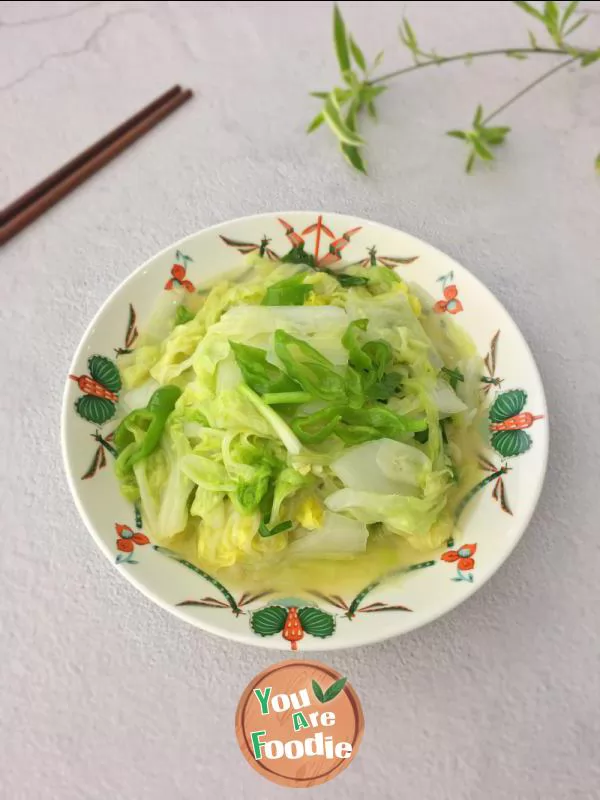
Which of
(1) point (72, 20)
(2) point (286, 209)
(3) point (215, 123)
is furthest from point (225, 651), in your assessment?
(1) point (72, 20)

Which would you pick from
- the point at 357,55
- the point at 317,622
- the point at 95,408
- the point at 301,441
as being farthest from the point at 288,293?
the point at 357,55

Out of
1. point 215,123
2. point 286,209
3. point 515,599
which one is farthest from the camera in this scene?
point 215,123

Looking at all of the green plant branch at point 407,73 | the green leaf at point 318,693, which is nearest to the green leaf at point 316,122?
the green plant branch at point 407,73

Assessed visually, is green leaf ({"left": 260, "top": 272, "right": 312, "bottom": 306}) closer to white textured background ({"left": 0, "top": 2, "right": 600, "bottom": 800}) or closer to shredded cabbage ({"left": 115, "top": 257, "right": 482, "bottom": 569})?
shredded cabbage ({"left": 115, "top": 257, "right": 482, "bottom": 569})

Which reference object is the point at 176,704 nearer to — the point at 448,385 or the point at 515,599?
the point at 515,599

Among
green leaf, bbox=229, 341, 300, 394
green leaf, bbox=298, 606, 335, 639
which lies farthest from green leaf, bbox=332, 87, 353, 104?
green leaf, bbox=298, 606, 335, 639

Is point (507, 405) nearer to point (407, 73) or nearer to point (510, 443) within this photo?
point (510, 443)

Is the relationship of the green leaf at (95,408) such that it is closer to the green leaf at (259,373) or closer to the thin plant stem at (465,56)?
the green leaf at (259,373)
